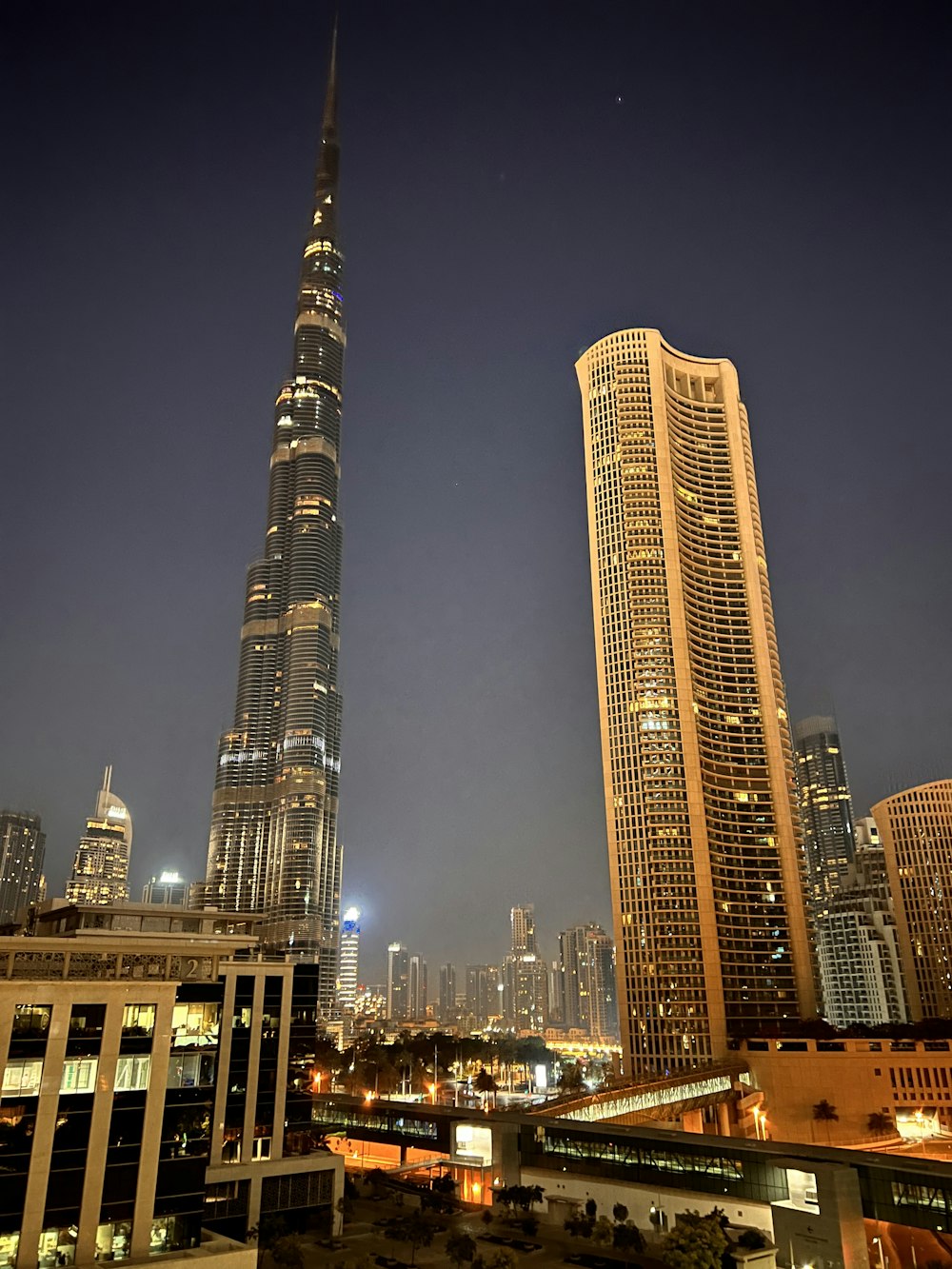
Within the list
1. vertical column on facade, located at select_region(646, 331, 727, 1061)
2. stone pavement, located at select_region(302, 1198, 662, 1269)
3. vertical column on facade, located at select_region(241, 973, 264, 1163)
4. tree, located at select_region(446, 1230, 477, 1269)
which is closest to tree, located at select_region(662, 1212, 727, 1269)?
stone pavement, located at select_region(302, 1198, 662, 1269)

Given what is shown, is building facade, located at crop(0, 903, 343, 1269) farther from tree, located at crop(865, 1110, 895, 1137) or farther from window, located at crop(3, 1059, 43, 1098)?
tree, located at crop(865, 1110, 895, 1137)

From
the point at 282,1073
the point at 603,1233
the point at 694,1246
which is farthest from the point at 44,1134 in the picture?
the point at 603,1233

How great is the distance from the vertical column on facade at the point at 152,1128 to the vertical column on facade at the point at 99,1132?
2221 millimetres

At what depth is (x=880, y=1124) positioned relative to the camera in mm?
126938

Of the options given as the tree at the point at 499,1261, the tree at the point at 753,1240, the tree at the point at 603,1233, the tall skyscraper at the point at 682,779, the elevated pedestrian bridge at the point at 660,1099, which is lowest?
the tree at the point at 603,1233

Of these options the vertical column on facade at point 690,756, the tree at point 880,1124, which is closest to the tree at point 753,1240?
the tree at point 880,1124

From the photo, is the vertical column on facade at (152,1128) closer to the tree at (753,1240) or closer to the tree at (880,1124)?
the tree at (753,1240)

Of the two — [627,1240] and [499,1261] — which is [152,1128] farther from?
[627,1240]

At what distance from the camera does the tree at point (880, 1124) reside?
126938 mm

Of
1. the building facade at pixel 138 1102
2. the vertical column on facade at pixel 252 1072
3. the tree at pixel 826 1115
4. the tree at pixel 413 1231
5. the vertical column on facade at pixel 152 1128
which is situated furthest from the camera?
the tree at pixel 826 1115

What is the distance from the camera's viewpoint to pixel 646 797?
6806 inches

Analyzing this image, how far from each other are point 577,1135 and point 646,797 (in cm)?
9780

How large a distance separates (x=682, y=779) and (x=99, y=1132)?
13577 centimetres

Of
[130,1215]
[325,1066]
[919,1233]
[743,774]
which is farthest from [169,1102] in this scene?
[743,774]
